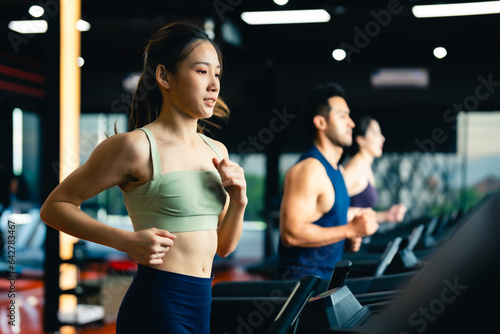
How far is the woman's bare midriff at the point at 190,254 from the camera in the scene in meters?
1.20

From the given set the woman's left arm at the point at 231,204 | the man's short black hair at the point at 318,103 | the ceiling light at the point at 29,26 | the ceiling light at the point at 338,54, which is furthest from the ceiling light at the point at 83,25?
the woman's left arm at the point at 231,204

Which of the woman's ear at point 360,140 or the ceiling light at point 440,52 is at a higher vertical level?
the ceiling light at point 440,52

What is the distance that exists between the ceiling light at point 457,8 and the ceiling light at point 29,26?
425 cm

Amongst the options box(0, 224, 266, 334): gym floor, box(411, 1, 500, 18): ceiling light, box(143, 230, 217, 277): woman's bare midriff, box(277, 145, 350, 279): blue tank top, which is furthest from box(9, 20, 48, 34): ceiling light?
box(143, 230, 217, 277): woman's bare midriff

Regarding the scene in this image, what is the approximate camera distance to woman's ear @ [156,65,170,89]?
128 cm

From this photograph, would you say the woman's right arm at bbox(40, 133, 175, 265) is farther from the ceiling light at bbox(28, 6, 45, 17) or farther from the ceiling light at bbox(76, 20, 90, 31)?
the ceiling light at bbox(76, 20, 90, 31)

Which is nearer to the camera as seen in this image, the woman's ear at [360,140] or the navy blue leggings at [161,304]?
the navy blue leggings at [161,304]

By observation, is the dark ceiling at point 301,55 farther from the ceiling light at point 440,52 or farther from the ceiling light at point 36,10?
the ceiling light at point 36,10

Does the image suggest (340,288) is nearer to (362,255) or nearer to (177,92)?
(177,92)

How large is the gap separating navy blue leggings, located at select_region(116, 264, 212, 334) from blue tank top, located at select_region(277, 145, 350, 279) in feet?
3.36

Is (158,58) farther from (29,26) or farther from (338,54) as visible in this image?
(338,54)

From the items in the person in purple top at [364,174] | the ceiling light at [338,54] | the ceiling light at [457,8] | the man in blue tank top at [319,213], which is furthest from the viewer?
the ceiling light at [338,54]

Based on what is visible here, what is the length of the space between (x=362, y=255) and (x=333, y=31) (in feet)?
14.5

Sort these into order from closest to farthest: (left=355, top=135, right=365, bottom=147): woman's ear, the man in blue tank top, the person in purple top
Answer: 1. the man in blue tank top
2. the person in purple top
3. (left=355, top=135, right=365, bottom=147): woman's ear
